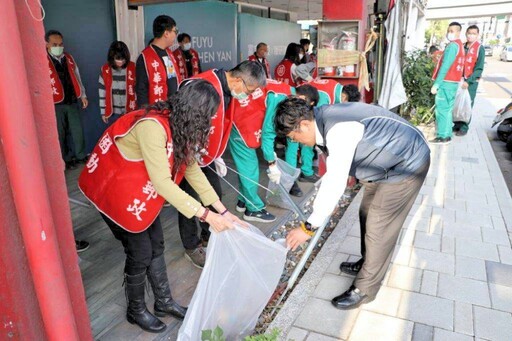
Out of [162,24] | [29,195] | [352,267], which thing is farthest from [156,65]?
[29,195]

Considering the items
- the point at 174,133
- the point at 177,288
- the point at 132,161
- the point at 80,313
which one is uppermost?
the point at 174,133

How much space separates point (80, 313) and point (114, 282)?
1466 millimetres

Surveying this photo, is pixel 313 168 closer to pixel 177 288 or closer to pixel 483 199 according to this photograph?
pixel 483 199

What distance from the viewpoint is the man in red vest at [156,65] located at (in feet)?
11.4

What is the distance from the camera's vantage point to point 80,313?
1.33 meters

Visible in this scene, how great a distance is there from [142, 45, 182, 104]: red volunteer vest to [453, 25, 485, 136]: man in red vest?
203 inches

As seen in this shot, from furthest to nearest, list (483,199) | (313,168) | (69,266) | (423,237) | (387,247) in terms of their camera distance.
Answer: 1. (313,168)
2. (483,199)
3. (423,237)
4. (387,247)
5. (69,266)

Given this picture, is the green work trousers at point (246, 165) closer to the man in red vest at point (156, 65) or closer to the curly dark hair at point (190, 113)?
the man in red vest at point (156, 65)

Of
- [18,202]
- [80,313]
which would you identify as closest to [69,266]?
[80,313]

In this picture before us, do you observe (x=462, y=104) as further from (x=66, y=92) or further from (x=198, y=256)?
(x=66, y=92)

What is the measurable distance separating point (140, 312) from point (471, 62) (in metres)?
6.57

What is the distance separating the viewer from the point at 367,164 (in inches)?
84.8

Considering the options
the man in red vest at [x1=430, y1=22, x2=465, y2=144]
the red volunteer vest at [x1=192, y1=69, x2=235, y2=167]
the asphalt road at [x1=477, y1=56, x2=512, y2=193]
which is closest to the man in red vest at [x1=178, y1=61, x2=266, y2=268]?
the red volunteer vest at [x1=192, y1=69, x2=235, y2=167]

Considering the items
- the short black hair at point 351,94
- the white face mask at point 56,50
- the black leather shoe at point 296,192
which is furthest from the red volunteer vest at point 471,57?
the white face mask at point 56,50
